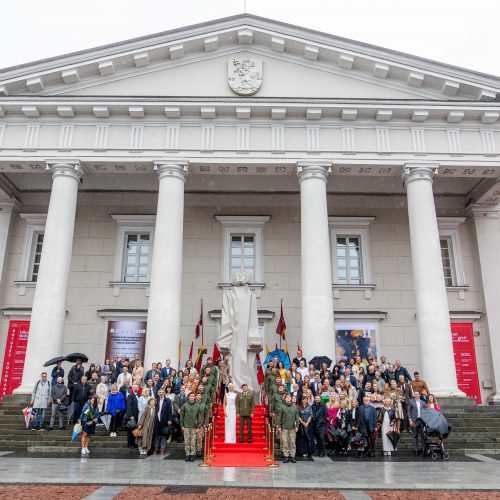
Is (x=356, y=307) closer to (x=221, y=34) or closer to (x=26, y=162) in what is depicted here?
(x=221, y=34)

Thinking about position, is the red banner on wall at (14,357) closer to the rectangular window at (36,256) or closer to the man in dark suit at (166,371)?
the rectangular window at (36,256)

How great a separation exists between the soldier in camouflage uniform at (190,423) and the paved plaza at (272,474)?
0.32m

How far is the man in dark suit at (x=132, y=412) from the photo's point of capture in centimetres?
1130

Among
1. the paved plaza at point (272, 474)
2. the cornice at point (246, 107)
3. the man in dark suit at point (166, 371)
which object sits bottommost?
the paved plaza at point (272, 474)

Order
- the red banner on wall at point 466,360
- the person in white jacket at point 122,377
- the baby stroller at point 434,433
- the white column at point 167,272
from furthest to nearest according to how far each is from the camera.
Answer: the red banner on wall at point 466,360
the white column at point 167,272
the person in white jacket at point 122,377
the baby stroller at point 434,433

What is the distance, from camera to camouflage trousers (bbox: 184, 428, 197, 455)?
1038cm

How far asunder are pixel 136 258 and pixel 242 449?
11.9m

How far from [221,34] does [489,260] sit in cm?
1429

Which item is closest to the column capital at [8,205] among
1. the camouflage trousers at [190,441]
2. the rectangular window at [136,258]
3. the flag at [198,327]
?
the rectangular window at [136,258]

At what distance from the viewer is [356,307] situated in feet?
67.4

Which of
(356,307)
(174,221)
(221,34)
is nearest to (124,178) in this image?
(174,221)

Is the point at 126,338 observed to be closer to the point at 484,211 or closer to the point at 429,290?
the point at 429,290

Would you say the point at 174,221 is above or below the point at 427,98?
below

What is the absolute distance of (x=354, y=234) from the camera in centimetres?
2162
